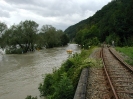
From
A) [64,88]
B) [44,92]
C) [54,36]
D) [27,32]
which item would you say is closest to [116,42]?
[27,32]

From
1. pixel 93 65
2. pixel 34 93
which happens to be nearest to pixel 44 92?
pixel 34 93

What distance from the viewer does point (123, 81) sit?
31.1ft

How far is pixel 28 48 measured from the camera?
74.8 meters

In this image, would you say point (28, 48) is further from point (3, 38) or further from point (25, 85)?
point (25, 85)

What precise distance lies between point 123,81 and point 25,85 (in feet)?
30.6

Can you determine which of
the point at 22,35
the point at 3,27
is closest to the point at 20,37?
the point at 22,35

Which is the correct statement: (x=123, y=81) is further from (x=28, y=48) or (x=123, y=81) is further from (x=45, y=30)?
(x=45, y=30)

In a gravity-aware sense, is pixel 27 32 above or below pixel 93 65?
above

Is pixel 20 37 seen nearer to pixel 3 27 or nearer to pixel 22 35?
pixel 22 35

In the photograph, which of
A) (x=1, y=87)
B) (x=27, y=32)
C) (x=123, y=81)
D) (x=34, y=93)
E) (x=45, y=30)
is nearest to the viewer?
(x=123, y=81)

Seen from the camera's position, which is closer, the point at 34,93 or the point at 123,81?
the point at 123,81

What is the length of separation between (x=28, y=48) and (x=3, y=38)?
432 inches

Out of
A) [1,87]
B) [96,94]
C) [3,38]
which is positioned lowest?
[1,87]

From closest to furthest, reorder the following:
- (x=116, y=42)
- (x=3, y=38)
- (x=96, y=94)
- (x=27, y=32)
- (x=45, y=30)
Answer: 1. (x=96, y=94)
2. (x=116, y=42)
3. (x=3, y=38)
4. (x=27, y=32)
5. (x=45, y=30)
